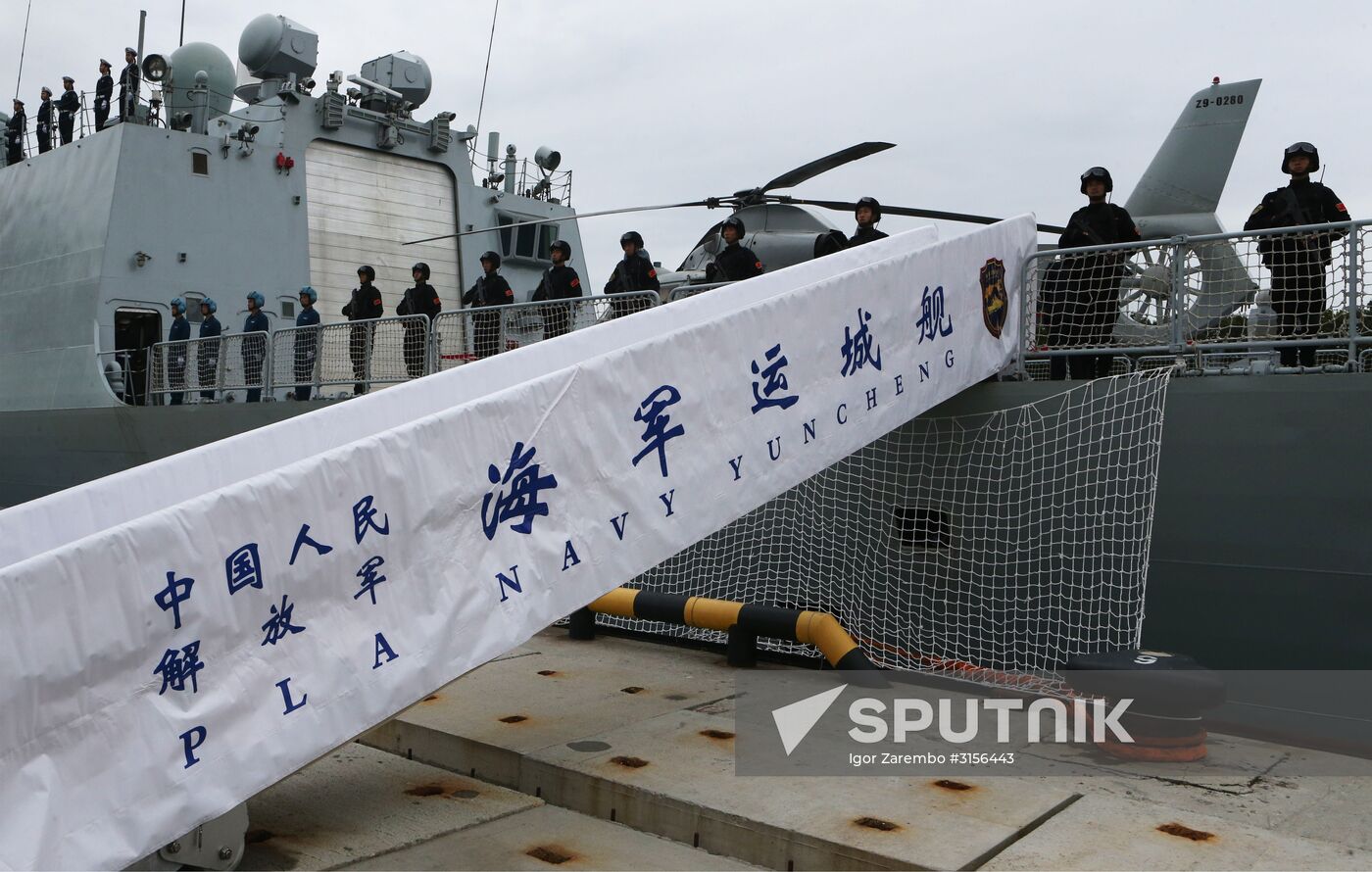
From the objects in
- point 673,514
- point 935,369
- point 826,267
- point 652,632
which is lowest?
point 652,632

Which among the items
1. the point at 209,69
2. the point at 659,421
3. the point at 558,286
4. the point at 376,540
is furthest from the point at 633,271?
the point at 209,69

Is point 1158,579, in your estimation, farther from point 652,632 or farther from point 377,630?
point 377,630

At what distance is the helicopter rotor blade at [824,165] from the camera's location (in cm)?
1038

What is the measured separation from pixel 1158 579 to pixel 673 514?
3082mm

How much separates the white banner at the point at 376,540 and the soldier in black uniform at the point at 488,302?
3.95 metres

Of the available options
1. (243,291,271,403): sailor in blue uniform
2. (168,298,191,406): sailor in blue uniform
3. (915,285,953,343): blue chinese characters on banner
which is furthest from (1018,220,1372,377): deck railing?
(168,298,191,406): sailor in blue uniform

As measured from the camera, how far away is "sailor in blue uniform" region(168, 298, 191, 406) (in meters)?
11.0

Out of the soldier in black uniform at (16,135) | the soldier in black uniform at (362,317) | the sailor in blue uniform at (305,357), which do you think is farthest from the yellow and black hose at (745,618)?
the soldier in black uniform at (16,135)

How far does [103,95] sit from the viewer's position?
520 inches

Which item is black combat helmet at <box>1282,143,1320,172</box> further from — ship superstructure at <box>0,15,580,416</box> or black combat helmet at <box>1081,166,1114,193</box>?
ship superstructure at <box>0,15,580,416</box>

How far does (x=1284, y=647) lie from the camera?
557 centimetres

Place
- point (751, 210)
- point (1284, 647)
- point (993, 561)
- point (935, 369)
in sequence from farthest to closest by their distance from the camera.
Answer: point (751, 210), point (993, 561), point (935, 369), point (1284, 647)

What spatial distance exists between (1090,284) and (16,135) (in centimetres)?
1408

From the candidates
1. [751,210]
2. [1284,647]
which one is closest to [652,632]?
[1284,647]
